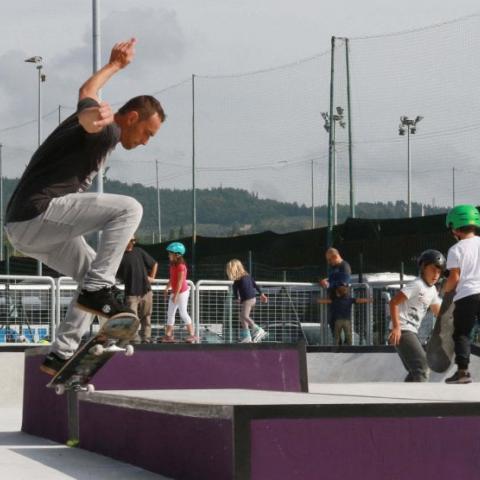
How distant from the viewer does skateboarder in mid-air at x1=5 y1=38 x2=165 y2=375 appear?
5.79 meters

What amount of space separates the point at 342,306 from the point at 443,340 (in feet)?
20.6

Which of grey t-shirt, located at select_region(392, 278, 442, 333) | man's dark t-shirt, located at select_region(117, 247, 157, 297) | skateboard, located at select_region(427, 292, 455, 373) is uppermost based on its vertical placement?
man's dark t-shirt, located at select_region(117, 247, 157, 297)

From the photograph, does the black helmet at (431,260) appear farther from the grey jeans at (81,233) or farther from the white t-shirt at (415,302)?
the grey jeans at (81,233)

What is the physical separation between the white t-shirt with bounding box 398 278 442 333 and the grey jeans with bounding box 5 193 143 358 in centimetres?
491

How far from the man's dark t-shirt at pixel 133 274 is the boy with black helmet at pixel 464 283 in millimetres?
6391

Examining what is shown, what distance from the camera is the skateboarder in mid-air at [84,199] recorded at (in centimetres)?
579

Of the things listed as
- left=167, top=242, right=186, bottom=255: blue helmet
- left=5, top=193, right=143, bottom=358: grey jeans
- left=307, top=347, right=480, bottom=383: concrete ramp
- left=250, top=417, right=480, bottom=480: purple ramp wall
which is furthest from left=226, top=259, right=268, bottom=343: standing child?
left=250, top=417, right=480, bottom=480: purple ramp wall

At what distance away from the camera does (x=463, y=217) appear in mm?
9695

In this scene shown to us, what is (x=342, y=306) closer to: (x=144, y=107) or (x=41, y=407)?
(x=41, y=407)

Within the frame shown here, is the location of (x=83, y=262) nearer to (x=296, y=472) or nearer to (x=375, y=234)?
(x=296, y=472)

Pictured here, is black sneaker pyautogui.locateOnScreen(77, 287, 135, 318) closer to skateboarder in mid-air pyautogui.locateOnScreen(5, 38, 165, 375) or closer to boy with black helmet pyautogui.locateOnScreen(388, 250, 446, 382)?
skateboarder in mid-air pyautogui.locateOnScreen(5, 38, 165, 375)

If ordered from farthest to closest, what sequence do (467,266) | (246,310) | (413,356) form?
(246,310)
(413,356)
(467,266)

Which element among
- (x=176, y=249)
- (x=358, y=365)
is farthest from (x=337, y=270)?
(x=358, y=365)

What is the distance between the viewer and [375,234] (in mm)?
18984
